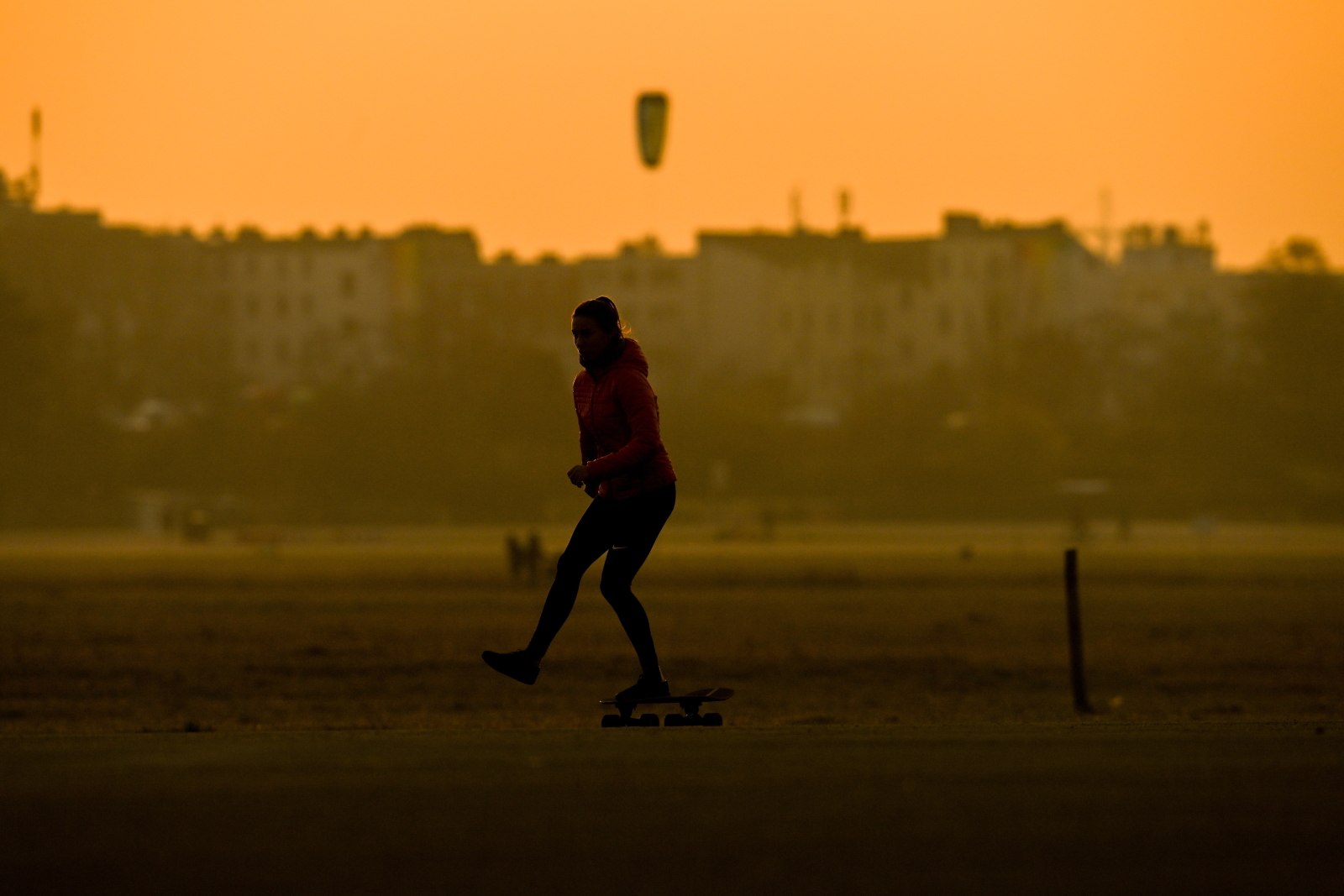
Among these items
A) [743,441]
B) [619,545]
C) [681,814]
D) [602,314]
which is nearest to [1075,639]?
[619,545]

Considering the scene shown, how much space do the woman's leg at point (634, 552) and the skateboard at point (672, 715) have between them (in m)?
0.20

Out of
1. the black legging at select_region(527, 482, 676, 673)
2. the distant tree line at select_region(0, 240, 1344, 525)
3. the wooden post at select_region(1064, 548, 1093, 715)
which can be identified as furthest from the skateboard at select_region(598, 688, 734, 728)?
the distant tree line at select_region(0, 240, 1344, 525)

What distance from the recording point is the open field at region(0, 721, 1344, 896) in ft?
21.7

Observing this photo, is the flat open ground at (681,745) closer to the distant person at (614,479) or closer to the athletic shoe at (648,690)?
the athletic shoe at (648,690)

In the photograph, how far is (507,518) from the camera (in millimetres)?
104125

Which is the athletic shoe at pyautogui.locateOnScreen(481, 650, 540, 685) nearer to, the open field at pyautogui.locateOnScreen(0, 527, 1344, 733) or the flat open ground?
the flat open ground

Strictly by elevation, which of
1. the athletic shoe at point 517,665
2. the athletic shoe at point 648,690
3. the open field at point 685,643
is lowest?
the open field at point 685,643

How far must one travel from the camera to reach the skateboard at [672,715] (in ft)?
33.1

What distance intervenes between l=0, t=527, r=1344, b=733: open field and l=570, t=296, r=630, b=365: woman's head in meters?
5.27

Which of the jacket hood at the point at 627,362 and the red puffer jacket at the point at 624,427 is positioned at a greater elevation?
the jacket hood at the point at 627,362

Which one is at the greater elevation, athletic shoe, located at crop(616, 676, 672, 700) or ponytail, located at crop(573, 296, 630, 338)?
ponytail, located at crop(573, 296, 630, 338)

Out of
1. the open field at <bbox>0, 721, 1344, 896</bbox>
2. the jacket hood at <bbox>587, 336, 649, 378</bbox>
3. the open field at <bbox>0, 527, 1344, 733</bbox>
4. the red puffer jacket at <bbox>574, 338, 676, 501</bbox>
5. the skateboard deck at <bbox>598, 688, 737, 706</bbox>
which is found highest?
the jacket hood at <bbox>587, 336, 649, 378</bbox>

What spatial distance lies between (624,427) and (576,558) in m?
0.66

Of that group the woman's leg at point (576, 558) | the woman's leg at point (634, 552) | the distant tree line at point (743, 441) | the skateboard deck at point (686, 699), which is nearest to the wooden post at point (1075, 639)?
the skateboard deck at point (686, 699)
